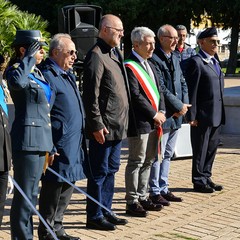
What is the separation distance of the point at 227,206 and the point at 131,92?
5.76 feet

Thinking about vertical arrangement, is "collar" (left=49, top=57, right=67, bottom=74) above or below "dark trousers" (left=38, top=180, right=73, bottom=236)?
above

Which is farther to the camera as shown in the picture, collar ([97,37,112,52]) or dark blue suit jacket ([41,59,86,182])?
collar ([97,37,112,52])

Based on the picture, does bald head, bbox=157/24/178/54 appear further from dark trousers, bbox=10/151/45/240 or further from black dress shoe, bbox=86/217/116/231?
dark trousers, bbox=10/151/45/240

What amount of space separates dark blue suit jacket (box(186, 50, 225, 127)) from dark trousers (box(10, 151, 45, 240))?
10.1ft

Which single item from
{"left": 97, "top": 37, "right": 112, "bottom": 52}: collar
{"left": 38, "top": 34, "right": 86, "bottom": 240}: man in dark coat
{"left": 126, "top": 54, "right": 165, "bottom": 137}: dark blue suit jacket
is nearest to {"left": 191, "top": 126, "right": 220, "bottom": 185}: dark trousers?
{"left": 126, "top": 54, "right": 165, "bottom": 137}: dark blue suit jacket

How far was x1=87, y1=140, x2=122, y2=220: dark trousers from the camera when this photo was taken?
6.32m

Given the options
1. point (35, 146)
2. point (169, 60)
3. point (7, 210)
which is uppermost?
point (169, 60)

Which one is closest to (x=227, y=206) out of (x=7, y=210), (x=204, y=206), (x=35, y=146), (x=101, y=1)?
(x=204, y=206)

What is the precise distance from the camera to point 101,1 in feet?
128

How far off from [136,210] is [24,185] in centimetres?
195

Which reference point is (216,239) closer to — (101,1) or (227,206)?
(227,206)

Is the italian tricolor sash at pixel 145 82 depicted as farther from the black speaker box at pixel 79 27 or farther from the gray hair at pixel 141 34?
the black speaker box at pixel 79 27

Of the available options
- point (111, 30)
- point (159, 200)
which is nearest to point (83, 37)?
point (159, 200)

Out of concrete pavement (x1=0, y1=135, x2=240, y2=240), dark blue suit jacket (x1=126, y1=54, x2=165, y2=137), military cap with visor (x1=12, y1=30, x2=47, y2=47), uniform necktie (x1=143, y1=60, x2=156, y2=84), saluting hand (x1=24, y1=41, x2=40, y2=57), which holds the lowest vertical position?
concrete pavement (x1=0, y1=135, x2=240, y2=240)
